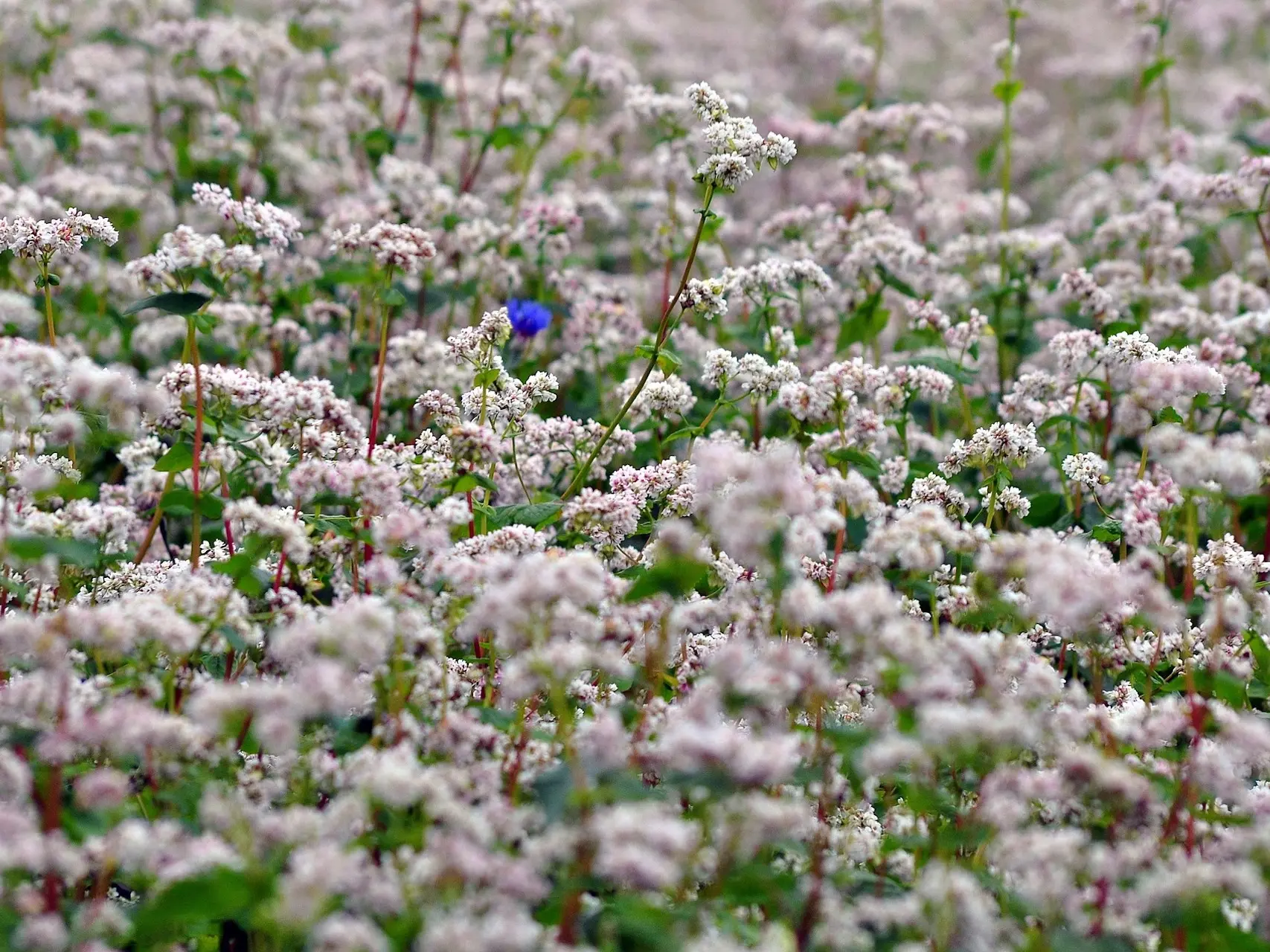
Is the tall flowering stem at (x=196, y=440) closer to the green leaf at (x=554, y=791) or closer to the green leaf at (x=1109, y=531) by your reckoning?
the green leaf at (x=554, y=791)

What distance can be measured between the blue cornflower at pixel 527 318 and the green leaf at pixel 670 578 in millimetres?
2919

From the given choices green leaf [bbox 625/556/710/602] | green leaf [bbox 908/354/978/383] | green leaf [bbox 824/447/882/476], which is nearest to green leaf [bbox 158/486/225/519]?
green leaf [bbox 625/556/710/602]

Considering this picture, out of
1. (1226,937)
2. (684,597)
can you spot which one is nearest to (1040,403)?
(684,597)

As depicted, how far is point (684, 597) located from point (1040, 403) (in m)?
2.25

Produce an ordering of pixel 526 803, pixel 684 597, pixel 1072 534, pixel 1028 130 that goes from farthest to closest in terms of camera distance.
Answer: pixel 1028 130 → pixel 1072 534 → pixel 684 597 → pixel 526 803

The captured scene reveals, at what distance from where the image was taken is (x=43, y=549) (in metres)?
3.36

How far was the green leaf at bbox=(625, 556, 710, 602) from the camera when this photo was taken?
315 cm

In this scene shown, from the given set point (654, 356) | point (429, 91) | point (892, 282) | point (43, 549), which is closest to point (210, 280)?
point (43, 549)

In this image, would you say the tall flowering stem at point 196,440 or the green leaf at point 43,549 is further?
the tall flowering stem at point 196,440

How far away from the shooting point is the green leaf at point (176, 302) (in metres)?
4.14

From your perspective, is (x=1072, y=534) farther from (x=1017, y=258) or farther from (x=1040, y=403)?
(x=1017, y=258)

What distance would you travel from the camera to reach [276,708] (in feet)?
9.09

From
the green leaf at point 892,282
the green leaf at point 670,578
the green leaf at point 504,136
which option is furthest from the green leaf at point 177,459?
the green leaf at point 504,136

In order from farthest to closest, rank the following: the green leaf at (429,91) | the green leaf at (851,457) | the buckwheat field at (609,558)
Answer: the green leaf at (429,91) → the green leaf at (851,457) → the buckwheat field at (609,558)
